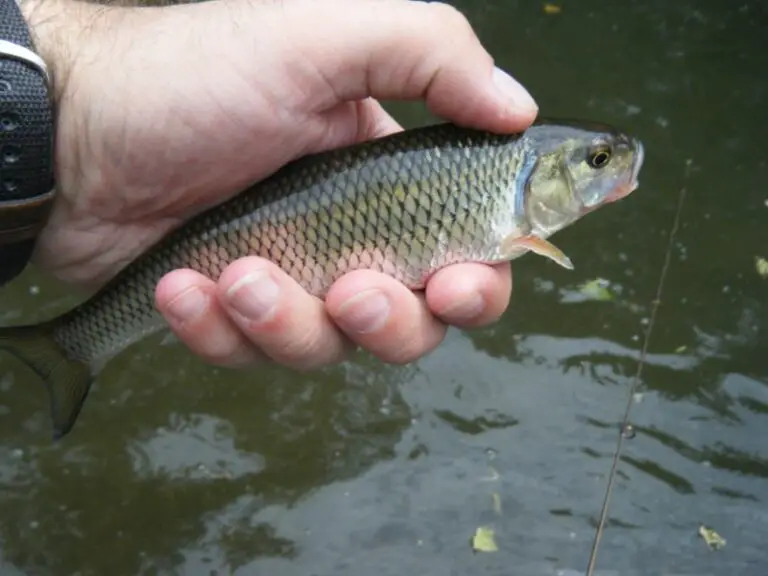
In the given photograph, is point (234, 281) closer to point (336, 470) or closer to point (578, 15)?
point (336, 470)

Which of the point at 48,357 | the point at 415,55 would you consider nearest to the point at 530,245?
the point at 415,55

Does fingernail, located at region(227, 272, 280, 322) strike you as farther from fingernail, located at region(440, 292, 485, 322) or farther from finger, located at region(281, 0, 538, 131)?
finger, located at region(281, 0, 538, 131)

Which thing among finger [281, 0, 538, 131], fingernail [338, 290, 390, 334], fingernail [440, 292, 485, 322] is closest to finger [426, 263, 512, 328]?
fingernail [440, 292, 485, 322]

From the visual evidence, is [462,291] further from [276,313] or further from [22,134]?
[22,134]

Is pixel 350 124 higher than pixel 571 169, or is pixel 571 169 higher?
pixel 571 169

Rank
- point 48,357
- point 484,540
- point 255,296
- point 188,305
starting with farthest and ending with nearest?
point 484,540 → point 48,357 → point 188,305 → point 255,296

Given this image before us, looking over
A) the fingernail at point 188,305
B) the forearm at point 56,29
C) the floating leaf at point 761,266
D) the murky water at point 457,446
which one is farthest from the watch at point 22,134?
the floating leaf at point 761,266

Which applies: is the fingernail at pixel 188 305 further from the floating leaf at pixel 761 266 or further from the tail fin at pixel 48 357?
the floating leaf at pixel 761 266
